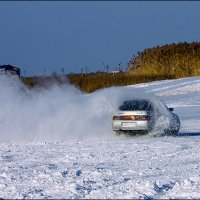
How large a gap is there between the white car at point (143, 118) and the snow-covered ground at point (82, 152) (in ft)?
1.25

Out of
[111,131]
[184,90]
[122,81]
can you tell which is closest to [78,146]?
[111,131]

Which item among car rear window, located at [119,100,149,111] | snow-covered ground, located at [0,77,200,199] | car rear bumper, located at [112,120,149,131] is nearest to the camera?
snow-covered ground, located at [0,77,200,199]

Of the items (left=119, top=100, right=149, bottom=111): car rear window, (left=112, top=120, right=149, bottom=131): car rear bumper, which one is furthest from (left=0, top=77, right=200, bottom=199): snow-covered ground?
(left=119, top=100, right=149, bottom=111): car rear window

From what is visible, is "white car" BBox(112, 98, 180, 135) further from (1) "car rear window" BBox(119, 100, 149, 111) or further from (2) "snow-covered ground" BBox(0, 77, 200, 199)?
(2) "snow-covered ground" BBox(0, 77, 200, 199)

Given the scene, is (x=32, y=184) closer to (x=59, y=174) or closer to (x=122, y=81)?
(x=59, y=174)

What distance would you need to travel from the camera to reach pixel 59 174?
40.8ft

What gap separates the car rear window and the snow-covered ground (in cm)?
95

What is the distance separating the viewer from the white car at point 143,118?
20.7m

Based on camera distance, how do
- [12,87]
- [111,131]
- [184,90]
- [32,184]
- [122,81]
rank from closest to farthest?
[32,184] → [111,131] → [12,87] → [184,90] → [122,81]

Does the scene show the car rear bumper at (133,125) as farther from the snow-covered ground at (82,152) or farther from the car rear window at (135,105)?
the car rear window at (135,105)

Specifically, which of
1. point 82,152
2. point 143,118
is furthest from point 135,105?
point 82,152

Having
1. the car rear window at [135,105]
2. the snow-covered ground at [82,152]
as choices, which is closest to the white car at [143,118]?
the car rear window at [135,105]

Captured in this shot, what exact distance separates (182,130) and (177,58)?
24.8 meters

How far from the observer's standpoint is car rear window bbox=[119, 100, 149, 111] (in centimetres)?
2114
